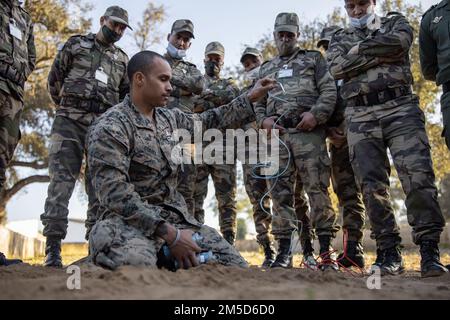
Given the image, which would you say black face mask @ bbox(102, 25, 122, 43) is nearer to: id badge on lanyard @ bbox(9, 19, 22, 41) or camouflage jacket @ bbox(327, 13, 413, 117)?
id badge on lanyard @ bbox(9, 19, 22, 41)

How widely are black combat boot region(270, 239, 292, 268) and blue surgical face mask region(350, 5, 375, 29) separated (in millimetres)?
2282

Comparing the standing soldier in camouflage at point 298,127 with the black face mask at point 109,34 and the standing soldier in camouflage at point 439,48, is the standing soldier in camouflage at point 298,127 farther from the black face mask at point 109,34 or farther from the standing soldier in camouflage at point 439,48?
the black face mask at point 109,34

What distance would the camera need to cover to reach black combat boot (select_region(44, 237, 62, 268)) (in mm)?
4449

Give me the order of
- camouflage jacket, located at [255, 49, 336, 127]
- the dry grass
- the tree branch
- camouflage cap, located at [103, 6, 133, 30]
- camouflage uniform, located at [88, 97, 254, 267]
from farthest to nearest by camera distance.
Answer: the tree branch
the dry grass
camouflage cap, located at [103, 6, 133, 30]
camouflage jacket, located at [255, 49, 336, 127]
camouflage uniform, located at [88, 97, 254, 267]

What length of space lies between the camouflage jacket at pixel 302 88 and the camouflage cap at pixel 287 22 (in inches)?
10.3

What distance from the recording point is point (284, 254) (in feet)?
15.0

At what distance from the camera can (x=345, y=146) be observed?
5078mm

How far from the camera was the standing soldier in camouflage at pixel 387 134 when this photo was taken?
12.0ft

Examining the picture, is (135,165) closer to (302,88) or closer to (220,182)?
(302,88)

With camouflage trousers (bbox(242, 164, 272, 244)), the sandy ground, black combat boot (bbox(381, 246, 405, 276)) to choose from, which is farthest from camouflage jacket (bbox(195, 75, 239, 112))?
the sandy ground

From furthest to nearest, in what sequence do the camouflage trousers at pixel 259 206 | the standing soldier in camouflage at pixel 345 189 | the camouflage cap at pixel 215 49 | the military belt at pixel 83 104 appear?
the camouflage cap at pixel 215 49 → the camouflage trousers at pixel 259 206 → the military belt at pixel 83 104 → the standing soldier in camouflage at pixel 345 189

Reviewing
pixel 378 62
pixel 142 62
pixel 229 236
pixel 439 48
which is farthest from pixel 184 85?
pixel 439 48

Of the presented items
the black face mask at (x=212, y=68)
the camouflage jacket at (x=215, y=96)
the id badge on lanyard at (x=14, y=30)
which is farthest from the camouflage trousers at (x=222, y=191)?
the id badge on lanyard at (x=14, y=30)
